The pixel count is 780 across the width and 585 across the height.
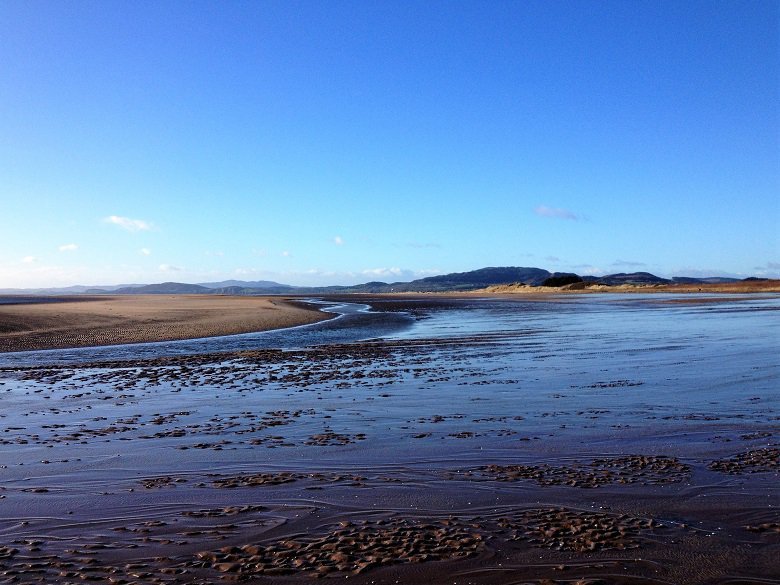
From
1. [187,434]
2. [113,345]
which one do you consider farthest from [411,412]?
[113,345]

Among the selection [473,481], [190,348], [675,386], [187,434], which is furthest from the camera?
[190,348]

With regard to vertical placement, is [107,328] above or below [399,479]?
above

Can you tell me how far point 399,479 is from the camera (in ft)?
26.6

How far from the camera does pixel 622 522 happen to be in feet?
21.1

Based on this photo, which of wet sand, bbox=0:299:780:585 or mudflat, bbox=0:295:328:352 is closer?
wet sand, bbox=0:299:780:585

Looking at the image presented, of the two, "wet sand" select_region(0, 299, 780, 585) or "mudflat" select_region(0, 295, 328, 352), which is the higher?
"mudflat" select_region(0, 295, 328, 352)

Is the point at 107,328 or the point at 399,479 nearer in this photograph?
the point at 399,479

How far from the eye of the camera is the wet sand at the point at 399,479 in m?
5.67

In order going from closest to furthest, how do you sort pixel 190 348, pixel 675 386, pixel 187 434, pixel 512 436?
pixel 512 436, pixel 187 434, pixel 675 386, pixel 190 348

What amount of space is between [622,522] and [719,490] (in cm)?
176

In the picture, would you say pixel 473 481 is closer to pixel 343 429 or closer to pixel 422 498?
pixel 422 498

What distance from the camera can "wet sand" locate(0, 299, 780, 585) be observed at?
18.6ft

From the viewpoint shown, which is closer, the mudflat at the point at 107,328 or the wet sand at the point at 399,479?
the wet sand at the point at 399,479

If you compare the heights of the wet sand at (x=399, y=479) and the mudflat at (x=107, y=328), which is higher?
the mudflat at (x=107, y=328)
